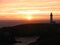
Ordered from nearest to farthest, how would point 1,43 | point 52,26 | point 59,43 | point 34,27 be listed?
point 59,43
point 1,43
point 52,26
point 34,27

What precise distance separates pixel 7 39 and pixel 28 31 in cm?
543

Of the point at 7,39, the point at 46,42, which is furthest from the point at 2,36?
the point at 46,42

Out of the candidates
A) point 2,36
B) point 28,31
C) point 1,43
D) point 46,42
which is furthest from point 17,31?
point 46,42

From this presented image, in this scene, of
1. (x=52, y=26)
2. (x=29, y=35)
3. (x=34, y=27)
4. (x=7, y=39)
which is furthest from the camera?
(x=34, y=27)

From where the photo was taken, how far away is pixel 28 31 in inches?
1125

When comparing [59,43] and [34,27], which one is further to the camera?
[34,27]

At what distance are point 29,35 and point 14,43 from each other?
5048 millimetres

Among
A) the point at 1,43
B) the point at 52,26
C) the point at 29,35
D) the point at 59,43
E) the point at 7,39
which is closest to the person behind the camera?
the point at 59,43

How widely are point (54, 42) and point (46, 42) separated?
2.58 feet

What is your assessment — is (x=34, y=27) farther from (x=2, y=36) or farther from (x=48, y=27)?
(x=2, y=36)

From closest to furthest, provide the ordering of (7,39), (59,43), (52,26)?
(59,43), (7,39), (52,26)

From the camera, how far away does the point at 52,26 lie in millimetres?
25578

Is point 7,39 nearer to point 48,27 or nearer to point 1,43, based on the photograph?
point 1,43

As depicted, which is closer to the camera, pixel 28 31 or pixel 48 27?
pixel 48 27
